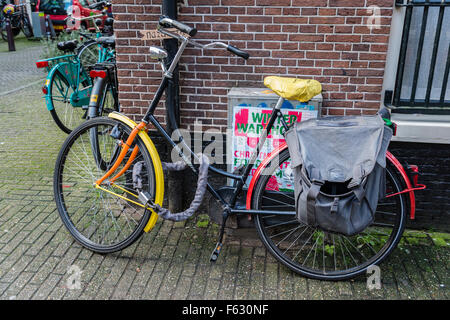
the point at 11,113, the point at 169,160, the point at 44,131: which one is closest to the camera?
the point at 169,160

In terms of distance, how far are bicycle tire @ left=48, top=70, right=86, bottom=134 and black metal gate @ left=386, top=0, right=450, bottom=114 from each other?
15.0 feet

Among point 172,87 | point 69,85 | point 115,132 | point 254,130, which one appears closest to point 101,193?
point 115,132

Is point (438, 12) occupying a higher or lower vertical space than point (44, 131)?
higher

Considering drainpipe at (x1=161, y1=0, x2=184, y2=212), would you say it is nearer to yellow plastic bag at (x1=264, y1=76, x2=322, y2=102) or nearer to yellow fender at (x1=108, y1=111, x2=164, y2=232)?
yellow fender at (x1=108, y1=111, x2=164, y2=232)

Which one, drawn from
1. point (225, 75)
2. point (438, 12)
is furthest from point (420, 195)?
point (225, 75)

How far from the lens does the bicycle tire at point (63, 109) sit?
238 inches

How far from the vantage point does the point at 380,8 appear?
3.42m

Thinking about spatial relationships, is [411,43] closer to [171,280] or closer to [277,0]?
[277,0]

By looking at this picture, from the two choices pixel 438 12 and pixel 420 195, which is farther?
pixel 420 195

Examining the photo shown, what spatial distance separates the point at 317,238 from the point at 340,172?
93 cm

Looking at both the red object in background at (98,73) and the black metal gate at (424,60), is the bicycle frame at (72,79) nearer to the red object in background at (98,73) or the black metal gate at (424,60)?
the red object in background at (98,73)

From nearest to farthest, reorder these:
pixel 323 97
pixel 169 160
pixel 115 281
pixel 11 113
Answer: pixel 115 281, pixel 323 97, pixel 169 160, pixel 11 113

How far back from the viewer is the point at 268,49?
367cm

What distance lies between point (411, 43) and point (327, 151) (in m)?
1.50
